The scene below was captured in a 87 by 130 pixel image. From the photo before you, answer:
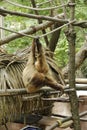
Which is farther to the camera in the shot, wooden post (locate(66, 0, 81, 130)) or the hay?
the hay

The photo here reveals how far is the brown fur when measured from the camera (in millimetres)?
908

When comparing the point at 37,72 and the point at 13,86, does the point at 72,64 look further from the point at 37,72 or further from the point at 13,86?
the point at 13,86

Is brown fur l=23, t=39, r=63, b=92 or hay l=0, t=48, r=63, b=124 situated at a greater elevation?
brown fur l=23, t=39, r=63, b=92

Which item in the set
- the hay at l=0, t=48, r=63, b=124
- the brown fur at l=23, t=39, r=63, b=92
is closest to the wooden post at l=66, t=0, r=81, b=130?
the brown fur at l=23, t=39, r=63, b=92

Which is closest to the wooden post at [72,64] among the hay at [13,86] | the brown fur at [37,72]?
the brown fur at [37,72]

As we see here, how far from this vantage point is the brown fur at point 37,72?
2.98 ft

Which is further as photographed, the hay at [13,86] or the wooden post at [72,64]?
the hay at [13,86]

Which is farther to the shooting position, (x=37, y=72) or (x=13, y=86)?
(x=13, y=86)

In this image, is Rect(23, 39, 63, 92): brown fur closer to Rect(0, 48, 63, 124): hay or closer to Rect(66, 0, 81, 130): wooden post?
Rect(66, 0, 81, 130): wooden post

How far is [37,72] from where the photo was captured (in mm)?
928

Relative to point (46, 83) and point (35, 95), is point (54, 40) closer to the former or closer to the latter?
point (35, 95)

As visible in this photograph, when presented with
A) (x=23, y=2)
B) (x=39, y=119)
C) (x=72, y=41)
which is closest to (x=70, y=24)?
(x=72, y=41)

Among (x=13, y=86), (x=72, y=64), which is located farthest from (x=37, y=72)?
(x=13, y=86)

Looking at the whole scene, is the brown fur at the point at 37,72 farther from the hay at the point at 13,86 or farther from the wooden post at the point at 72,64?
the hay at the point at 13,86
